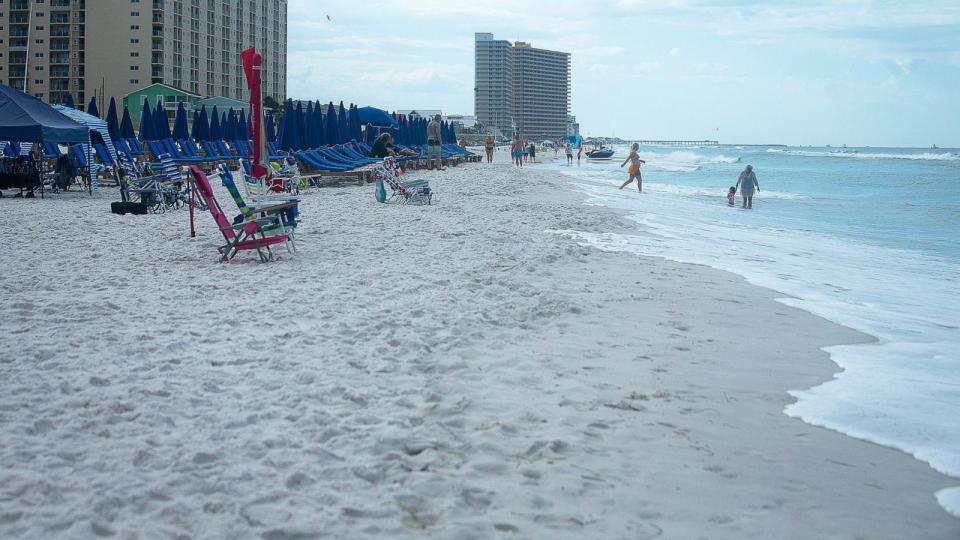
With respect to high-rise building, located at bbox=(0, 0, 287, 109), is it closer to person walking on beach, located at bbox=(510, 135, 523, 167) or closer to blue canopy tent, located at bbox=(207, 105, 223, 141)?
person walking on beach, located at bbox=(510, 135, 523, 167)

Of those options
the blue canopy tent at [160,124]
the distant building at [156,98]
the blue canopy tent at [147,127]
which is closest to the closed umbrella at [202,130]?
the blue canopy tent at [160,124]

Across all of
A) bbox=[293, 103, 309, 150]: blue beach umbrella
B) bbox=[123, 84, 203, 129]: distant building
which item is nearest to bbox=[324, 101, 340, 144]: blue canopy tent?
bbox=[293, 103, 309, 150]: blue beach umbrella

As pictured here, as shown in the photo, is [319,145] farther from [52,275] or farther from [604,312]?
[604,312]

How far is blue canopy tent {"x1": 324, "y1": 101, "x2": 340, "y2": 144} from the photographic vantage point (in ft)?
76.5

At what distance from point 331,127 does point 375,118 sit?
582 centimetres

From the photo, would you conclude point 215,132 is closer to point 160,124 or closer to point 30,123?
point 160,124

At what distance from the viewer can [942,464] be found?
359cm

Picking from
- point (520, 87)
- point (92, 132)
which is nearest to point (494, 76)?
point (520, 87)

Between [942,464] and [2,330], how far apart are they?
5150 mm

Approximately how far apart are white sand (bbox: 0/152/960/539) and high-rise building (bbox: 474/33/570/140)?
176554mm

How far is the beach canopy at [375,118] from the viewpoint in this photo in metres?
28.8

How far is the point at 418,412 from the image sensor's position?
382cm

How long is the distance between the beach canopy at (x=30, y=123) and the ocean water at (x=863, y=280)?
9.37 metres

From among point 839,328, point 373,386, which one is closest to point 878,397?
point 839,328
